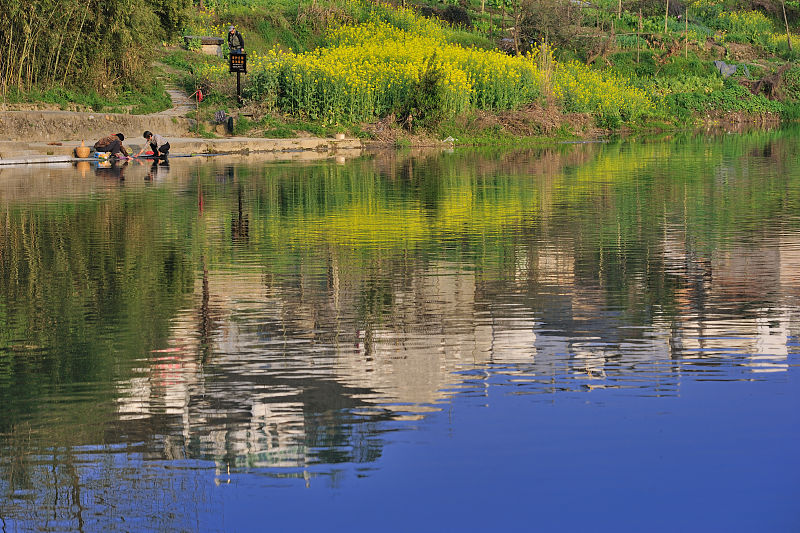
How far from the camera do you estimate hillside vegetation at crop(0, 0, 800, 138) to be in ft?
134

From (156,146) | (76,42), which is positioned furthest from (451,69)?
(156,146)

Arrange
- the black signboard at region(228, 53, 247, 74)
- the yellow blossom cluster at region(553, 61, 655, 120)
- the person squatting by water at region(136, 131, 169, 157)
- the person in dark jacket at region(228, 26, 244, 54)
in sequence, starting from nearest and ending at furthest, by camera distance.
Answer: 1. the person squatting by water at region(136, 131, 169, 157)
2. the person in dark jacket at region(228, 26, 244, 54)
3. the black signboard at region(228, 53, 247, 74)
4. the yellow blossom cluster at region(553, 61, 655, 120)

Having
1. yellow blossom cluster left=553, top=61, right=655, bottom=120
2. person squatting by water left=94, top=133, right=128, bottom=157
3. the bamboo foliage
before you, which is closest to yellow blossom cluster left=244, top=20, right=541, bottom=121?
yellow blossom cluster left=553, top=61, right=655, bottom=120

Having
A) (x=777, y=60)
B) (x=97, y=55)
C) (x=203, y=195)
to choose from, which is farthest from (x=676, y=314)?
(x=777, y=60)

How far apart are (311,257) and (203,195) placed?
8.51m

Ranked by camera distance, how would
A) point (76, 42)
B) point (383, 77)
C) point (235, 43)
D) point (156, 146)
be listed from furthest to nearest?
point (383, 77), point (235, 43), point (76, 42), point (156, 146)

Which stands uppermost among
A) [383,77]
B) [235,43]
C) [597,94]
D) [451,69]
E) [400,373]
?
[235,43]

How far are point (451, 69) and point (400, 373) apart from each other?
3793 centimetres

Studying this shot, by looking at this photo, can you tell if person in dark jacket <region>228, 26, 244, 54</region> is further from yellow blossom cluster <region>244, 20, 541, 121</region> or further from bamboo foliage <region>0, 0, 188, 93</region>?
bamboo foliage <region>0, 0, 188, 93</region>

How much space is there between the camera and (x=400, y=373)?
26.7ft

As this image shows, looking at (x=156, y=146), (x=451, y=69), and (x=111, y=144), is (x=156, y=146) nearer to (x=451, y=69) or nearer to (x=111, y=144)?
(x=111, y=144)

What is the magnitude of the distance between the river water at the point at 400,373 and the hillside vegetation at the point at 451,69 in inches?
913

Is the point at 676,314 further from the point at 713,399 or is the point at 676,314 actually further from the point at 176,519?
the point at 176,519

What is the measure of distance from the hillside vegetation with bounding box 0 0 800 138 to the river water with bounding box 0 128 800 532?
23189 millimetres
